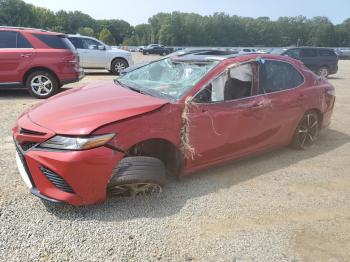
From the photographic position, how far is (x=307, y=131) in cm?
556

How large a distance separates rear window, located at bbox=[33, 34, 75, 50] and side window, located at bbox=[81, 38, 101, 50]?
5.88 metres

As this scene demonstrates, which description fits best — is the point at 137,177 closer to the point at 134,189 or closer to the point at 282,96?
the point at 134,189

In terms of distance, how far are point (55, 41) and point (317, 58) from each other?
13.6 meters

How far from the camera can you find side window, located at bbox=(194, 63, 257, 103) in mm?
4093

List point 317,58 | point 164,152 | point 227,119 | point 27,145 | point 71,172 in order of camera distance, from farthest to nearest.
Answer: point 317,58 → point 227,119 → point 164,152 → point 27,145 → point 71,172

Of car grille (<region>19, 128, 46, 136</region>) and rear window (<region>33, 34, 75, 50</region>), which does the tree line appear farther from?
car grille (<region>19, 128, 46, 136</region>)

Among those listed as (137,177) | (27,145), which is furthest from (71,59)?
(137,177)

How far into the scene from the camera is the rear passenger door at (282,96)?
4.75 m

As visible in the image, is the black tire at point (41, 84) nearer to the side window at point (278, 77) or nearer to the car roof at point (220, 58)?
the car roof at point (220, 58)

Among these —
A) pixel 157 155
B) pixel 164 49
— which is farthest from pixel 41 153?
pixel 164 49

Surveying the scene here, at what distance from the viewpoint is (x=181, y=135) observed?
3.84 metres

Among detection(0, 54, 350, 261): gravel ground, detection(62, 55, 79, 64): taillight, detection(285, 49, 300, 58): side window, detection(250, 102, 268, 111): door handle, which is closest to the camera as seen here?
detection(0, 54, 350, 261): gravel ground

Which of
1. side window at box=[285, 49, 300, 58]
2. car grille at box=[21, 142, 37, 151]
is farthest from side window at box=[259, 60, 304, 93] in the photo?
side window at box=[285, 49, 300, 58]

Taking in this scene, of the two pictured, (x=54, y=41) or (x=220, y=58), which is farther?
(x=54, y=41)
